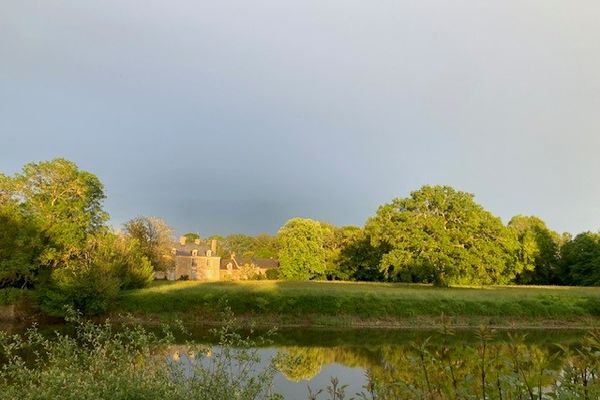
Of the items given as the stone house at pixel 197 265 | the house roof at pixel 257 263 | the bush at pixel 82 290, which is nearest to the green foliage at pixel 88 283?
the bush at pixel 82 290

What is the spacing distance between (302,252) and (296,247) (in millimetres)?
1012

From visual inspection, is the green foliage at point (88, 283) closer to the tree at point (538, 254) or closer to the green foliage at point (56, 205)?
the green foliage at point (56, 205)

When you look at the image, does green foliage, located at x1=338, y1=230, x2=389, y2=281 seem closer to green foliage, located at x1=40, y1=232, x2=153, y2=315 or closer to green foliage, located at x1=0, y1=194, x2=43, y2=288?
green foliage, located at x1=40, y1=232, x2=153, y2=315

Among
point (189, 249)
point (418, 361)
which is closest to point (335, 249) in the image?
point (189, 249)

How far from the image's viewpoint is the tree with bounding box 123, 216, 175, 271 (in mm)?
51434

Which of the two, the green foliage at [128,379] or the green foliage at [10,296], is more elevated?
the green foliage at [10,296]

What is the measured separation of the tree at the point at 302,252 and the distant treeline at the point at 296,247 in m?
0.13

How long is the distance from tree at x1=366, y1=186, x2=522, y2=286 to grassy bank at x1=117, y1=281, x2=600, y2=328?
28.3 ft

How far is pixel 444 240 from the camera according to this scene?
142 feet

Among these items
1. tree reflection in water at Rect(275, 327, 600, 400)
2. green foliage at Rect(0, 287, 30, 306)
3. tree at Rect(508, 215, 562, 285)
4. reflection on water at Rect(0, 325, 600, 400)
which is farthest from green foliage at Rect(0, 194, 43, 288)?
tree at Rect(508, 215, 562, 285)

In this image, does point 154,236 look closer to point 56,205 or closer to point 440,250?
point 56,205

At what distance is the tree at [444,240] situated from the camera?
42.7m

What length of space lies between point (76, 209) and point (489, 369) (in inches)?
1429

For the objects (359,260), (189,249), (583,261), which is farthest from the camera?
(189,249)
